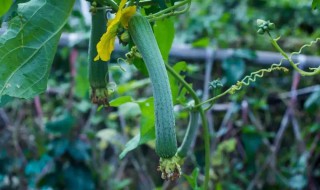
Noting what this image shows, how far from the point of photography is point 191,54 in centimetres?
204

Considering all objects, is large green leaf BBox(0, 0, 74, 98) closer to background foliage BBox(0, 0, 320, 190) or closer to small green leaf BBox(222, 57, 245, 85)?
background foliage BBox(0, 0, 320, 190)

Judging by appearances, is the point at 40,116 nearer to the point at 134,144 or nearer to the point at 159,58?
the point at 134,144

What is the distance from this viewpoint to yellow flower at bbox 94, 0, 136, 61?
0.59 m

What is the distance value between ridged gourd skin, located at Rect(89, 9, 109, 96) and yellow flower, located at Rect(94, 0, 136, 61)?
0.21ft

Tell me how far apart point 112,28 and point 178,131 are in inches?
62.6

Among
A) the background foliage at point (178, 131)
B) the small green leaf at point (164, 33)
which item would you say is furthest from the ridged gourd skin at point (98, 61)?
the background foliage at point (178, 131)

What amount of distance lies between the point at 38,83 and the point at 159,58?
0.53 feet

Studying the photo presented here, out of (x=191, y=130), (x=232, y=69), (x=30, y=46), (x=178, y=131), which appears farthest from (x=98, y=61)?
(x=178, y=131)

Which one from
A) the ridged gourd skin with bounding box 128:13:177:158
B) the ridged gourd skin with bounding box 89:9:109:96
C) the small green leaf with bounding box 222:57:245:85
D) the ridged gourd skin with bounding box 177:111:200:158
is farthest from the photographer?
the small green leaf with bounding box 222:57:245:85

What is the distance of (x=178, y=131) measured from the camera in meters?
2.17

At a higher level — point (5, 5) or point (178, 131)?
point (5, 5)

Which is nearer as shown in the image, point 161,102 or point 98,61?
point 161,102

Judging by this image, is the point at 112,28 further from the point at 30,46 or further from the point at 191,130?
the point at 191,130

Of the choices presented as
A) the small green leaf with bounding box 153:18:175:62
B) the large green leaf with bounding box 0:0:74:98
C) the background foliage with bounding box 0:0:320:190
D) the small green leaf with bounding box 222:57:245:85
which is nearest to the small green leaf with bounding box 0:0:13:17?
the large green leaf with bounding box 0:0:74:98
